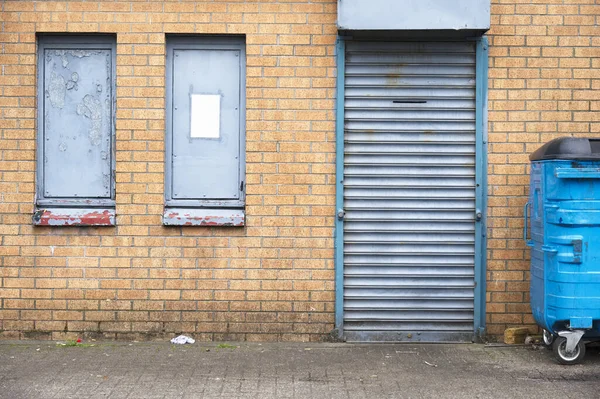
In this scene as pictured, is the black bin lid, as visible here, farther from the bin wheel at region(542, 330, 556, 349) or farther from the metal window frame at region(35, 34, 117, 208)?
the metal window frame at region(35, 34, 117, 208)

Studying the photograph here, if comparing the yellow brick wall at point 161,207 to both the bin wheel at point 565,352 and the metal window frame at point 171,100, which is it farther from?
the bin wheel at point 565,352

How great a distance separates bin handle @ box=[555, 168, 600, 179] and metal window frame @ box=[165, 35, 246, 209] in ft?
9.84

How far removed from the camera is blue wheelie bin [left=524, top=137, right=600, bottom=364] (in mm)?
6772

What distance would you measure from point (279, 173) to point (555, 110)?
109 inches

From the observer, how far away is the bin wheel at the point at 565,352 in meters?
7.01

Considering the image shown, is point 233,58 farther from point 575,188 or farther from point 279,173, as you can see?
point 575,188

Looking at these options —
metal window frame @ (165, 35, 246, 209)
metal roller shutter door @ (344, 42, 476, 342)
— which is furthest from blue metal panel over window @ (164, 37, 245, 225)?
metal roller shutter door @ (344, 42, 476, 342)

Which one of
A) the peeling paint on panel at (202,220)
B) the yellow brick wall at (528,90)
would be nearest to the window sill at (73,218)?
the peeling paint on panel at (202,220)

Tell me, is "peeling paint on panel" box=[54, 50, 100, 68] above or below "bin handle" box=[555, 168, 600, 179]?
above

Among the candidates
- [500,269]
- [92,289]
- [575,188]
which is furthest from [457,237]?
[92,289]

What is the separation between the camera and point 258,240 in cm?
790

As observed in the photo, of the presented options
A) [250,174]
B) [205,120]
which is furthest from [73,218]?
[250,174]

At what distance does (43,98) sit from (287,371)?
12.0ft

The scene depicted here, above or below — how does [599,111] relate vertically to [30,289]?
above
